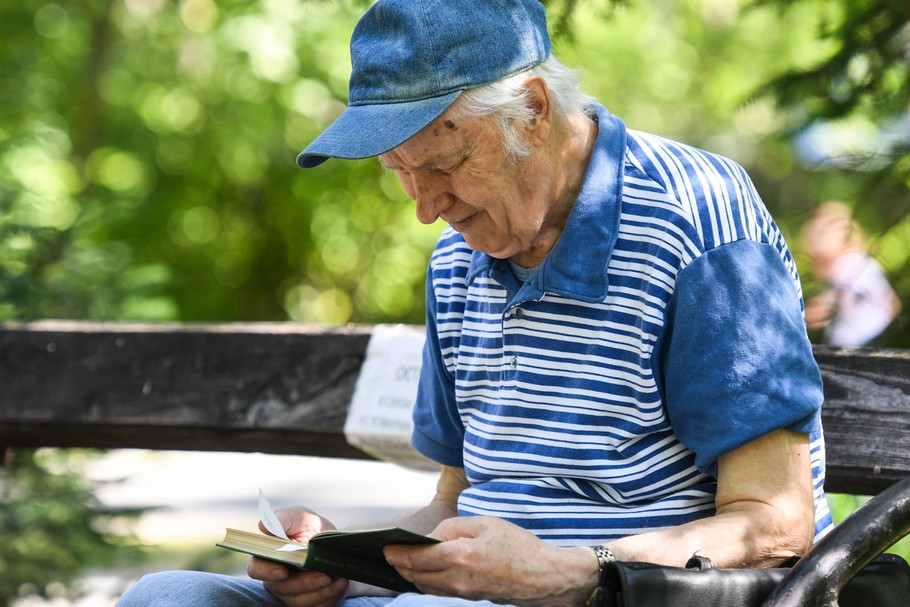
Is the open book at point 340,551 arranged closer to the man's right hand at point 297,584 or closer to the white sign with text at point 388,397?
the man's right hand at point 297,584

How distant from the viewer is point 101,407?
108 inches

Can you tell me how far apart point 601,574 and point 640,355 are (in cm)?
40

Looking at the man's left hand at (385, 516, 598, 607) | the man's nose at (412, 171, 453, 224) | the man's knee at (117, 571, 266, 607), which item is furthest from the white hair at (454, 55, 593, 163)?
the man's knee at (117, 571, 266, 607)

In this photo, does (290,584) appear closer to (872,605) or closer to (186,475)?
(872,605)

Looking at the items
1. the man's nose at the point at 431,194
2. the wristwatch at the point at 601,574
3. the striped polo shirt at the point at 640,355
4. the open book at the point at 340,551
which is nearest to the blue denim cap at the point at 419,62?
the man's nose at the point at 431,194

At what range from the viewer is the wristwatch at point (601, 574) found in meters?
1.55

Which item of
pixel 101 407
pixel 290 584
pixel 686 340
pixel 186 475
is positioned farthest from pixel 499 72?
pixel 186 475

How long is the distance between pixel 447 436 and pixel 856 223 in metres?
1.54

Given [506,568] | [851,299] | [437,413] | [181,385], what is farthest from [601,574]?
[851,299]

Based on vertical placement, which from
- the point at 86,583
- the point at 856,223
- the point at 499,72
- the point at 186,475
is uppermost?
the point at 499,72

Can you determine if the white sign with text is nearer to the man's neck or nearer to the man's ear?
the man's neck

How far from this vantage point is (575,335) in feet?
6.12

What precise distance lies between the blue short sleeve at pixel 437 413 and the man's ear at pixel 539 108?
439 mm

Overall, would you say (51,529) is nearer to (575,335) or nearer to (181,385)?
(181,385)
